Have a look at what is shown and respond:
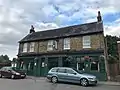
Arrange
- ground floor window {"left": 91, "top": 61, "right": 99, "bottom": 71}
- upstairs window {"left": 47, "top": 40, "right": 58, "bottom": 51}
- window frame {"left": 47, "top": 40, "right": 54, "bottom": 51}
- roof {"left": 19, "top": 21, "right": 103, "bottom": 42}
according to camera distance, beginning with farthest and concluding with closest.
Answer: window frame {"left": 47, "top": 40, "right": 54, "bottom": 51}, upstairs window {"left": 47, "top": 40, "right": 58, "bottom": 51}, roof {"left": 19, "top": 21, "right": 103, "bottom": 42}, ground floor window {"left": 91, "top": 61, "right": 99, "bottom": 71}

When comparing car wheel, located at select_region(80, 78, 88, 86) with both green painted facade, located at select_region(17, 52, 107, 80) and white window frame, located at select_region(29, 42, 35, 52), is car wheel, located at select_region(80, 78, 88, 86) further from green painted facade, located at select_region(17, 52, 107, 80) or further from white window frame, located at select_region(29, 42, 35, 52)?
white window frame, located at select_region(29, 42, 35, 52)

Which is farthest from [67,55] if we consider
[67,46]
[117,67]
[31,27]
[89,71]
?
[31,27]

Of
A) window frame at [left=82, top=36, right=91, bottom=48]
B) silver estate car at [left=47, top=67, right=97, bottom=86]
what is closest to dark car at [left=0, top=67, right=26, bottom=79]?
silver estate car at [left=47, top=67, right=97, bottom=86]

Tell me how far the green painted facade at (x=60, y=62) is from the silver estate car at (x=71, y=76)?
17.0ft

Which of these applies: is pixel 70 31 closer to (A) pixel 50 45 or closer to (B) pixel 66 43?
(B) pixel 66 43

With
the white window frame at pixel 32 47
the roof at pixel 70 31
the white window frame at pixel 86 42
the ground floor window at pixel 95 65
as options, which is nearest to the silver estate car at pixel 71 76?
the ground floor window at pixel 95 65

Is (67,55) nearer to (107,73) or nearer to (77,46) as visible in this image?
(77,46)

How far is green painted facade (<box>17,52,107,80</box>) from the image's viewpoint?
67.4 feet

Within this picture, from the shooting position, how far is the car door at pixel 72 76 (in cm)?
1579

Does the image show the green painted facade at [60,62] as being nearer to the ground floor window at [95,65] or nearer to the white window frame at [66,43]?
the ground floor window at [95,65]

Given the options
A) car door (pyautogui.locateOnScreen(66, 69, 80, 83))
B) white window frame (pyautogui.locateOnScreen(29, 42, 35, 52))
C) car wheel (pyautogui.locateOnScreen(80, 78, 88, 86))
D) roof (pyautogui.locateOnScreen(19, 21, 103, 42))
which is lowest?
car wheel (pyautogui.locateOnScreen(80, 78, 88, 86))

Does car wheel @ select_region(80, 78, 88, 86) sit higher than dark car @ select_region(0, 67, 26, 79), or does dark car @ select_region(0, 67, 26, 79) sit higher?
dark car @ select_region(0, 67, 26, 79)

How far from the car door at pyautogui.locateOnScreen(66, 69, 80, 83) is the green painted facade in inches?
212

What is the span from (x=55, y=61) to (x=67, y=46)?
292 cm
